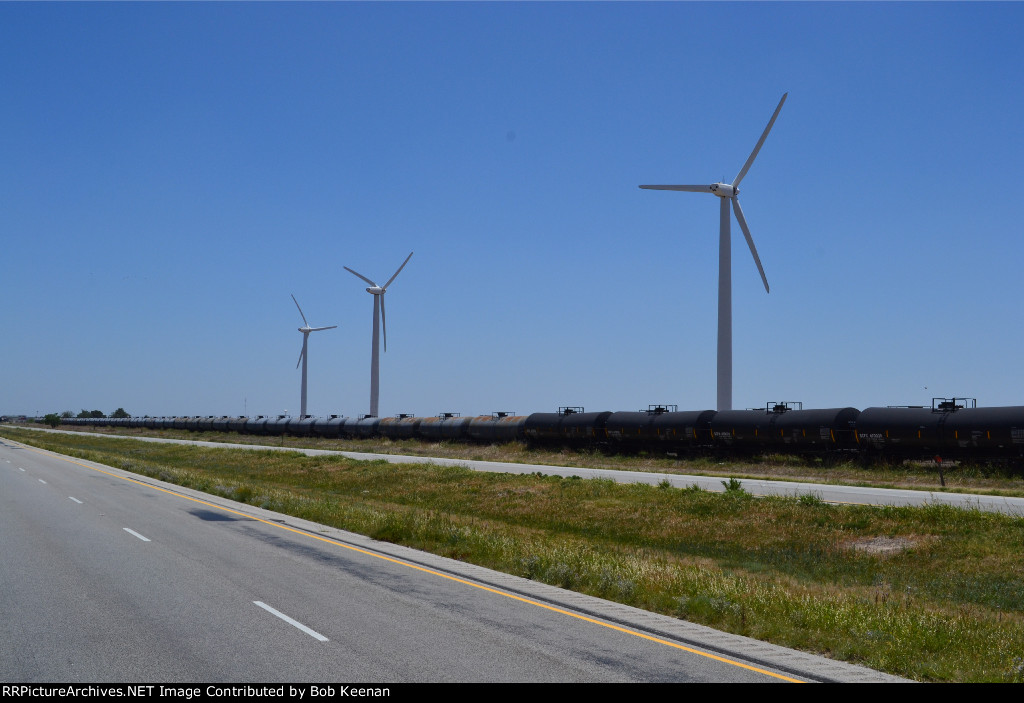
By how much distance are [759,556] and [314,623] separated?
49.9 feet

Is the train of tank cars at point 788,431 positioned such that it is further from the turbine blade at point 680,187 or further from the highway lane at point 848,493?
the turbine blade at point 680,187

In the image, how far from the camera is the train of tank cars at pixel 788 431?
36500 mm

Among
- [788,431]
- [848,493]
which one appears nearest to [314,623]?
[848,493]

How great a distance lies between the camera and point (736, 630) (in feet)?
38.6

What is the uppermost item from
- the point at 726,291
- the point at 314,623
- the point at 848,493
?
the point at 726,291

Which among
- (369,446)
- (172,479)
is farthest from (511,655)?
(369,446)

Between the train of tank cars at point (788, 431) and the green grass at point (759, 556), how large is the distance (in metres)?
13.6

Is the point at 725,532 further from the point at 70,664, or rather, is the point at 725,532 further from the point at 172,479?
the point at 172,479

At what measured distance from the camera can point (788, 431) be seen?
4366 centimetres

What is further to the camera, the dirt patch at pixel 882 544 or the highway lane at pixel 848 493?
the highway lane at pixel 848 493

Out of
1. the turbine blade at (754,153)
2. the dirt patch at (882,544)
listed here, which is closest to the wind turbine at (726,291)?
the turbine blade at (754,153)

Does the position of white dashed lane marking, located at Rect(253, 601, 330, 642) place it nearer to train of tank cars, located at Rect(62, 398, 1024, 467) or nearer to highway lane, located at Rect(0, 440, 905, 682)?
highway lane, located at Rect(0, 440, 905, 682)

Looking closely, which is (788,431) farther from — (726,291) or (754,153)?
(754,153)

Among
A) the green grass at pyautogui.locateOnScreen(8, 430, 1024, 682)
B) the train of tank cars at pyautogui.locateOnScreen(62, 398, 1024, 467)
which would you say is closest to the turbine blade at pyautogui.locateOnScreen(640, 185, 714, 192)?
the train of tank cars at pyautogui.locateOnScreen(62, 398, 1024, 467)
